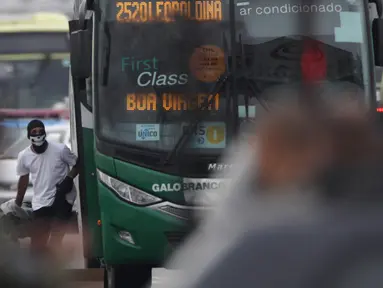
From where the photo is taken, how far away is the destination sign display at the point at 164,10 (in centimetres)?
730

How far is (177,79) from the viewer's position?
23.9 ft

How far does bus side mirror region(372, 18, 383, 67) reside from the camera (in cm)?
732

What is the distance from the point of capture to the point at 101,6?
292 inches

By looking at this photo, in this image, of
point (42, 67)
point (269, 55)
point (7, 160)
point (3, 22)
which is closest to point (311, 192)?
point (269, 55)

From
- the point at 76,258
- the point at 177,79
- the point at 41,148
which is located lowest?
the point at 76,258

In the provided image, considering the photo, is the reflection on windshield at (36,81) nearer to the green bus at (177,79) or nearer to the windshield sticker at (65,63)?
the windshield sticker at (65,63)

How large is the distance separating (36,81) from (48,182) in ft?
26.3

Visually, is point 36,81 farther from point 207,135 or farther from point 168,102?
point 207,135

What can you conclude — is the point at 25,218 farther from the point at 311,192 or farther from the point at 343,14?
the point at 311,192

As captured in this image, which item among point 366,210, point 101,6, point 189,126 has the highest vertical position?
point 101,6

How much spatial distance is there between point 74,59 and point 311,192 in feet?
18.4

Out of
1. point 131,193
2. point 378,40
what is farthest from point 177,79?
point 378,40

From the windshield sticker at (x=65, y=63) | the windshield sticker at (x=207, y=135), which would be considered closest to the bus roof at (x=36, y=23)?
the windshield sticker at (x=65, y=63)

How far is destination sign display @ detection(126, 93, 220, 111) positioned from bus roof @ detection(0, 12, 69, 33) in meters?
10.1
